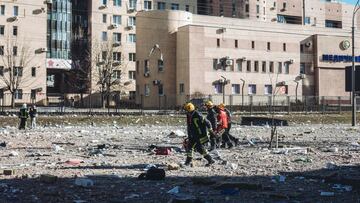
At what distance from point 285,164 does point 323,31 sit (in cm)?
7470

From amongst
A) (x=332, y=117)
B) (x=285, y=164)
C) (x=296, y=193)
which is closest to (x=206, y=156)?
(x=285, y=164)

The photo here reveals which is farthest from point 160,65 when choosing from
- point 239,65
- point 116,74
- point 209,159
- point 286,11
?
point 209,159

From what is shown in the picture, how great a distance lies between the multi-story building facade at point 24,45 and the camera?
8106 centimetres

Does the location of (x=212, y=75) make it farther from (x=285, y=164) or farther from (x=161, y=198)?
(x=161, y=198)

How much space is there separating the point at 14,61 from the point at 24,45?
3.58 meters

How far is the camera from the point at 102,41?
3701 inches

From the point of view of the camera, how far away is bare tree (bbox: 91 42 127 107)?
3111 inches

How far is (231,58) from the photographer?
248 feet

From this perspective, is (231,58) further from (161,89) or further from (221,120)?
(221,120)

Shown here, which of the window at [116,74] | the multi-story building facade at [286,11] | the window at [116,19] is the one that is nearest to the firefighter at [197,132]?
the window at [116,74]

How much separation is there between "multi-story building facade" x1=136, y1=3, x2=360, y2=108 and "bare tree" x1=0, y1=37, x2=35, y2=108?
56.5 feet

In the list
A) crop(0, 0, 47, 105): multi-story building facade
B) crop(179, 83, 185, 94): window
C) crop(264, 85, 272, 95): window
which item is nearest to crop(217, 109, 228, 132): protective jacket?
crop(179, 83, 185, 94): window

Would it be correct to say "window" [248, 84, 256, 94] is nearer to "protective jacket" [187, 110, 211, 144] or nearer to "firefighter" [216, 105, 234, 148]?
"firefighter" [216, 105, 234, 148]

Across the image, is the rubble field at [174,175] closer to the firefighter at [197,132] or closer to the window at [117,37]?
the firefighter at [197,132]
